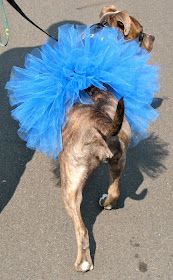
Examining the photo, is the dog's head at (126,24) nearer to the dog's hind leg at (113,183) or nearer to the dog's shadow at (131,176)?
the dog's shadow at (131,176)

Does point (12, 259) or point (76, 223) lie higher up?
point (76, 223)

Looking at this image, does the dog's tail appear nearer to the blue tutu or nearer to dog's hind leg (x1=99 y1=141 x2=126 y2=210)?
dog's hind leg (x1=99 y1=141 x2=126 y2=210)

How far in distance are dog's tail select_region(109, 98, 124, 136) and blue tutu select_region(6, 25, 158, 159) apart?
1.38 ft

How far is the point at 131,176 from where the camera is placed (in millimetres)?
4484

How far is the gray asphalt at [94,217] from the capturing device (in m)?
3.69

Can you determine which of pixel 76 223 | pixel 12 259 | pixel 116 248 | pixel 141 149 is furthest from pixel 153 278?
pixel 141 149

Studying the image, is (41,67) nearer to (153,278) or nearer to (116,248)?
(116,248)

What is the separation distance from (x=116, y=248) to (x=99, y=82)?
4.49 feet

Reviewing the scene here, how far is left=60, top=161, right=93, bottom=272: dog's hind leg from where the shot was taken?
3.37 metres

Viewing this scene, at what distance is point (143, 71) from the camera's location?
12.0ft

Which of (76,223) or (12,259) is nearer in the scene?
(76,223)

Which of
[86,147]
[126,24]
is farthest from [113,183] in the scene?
[126,24]

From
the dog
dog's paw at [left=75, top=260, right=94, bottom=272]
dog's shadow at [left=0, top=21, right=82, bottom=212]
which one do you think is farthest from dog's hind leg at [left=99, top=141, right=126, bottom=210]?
dog's shadow at [left=0, top=21, right=82, bottom=212]

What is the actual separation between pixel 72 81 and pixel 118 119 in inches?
24.2
